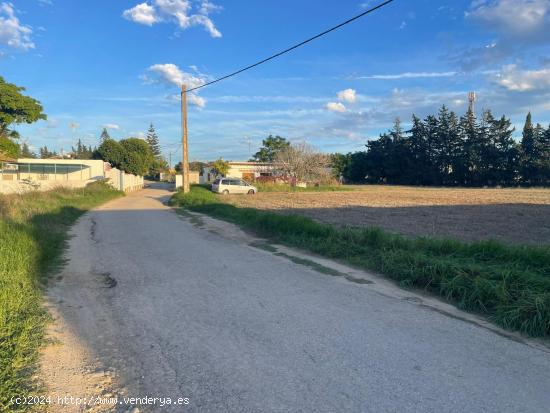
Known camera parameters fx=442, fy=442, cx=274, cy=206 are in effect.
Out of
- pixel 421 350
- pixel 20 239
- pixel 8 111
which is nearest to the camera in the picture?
pixel 421 350

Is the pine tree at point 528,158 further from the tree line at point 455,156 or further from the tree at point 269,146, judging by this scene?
the tree at point 269,146

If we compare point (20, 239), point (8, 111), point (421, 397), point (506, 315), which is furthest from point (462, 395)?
point (8, 111)

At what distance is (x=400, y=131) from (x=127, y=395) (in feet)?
284

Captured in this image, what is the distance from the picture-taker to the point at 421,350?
4734mm

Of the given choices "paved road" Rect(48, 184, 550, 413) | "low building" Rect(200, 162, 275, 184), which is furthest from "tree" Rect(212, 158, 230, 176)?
"paved road" Rect(48, 184, 550, 413)

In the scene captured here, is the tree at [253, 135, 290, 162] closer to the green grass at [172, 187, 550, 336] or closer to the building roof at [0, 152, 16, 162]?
the building roof at [0, 152, 16, 162]

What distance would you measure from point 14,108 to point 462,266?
5107cm

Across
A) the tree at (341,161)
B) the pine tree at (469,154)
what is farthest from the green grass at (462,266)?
the tree at (341,161)

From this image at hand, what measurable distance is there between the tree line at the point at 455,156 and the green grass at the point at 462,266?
66.6m

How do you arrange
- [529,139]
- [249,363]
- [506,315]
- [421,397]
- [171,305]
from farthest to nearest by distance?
[529,139] → [171,305] → [506,315] → [249,363] → [421,397]

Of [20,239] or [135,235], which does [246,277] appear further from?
[135,235]

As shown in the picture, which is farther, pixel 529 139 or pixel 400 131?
pixel 400 131

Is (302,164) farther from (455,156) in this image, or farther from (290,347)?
(290,347)

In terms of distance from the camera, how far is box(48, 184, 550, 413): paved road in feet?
12.2
